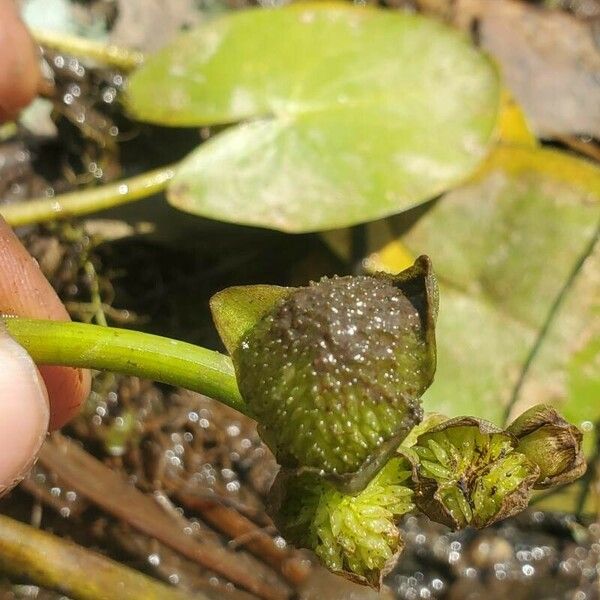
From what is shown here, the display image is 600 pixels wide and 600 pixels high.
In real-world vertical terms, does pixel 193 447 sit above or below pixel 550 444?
below

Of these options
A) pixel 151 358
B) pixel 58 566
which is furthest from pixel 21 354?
pixel 58 566

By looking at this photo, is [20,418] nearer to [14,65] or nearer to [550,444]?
[550,444]

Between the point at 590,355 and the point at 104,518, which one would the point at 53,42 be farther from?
the point at 590,355

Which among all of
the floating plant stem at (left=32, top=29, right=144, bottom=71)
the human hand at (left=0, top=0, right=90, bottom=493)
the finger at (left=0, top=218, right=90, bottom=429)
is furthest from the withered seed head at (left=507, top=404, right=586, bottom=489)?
the floating plant stem at (left=32, top=29, right=144, bottom=71)

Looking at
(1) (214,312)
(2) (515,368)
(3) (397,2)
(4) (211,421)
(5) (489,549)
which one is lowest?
(5) (489,549)

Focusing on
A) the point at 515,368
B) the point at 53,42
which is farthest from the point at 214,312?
the point at 53,42
